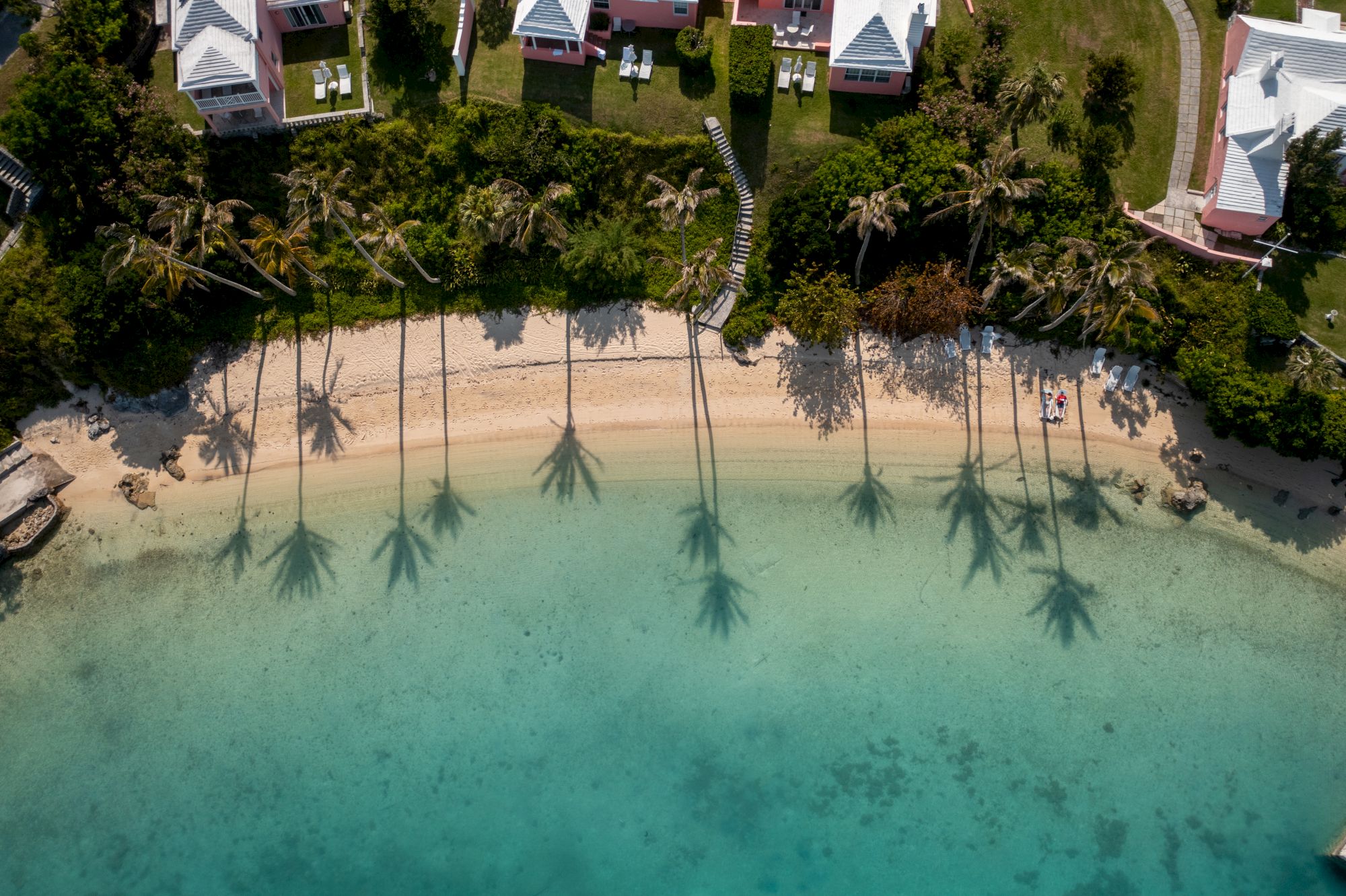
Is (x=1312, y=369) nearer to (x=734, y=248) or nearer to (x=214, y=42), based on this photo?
(x=734, y=248)

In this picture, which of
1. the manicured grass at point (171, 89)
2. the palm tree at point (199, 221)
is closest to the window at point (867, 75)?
the palm tree at point (199, 221)

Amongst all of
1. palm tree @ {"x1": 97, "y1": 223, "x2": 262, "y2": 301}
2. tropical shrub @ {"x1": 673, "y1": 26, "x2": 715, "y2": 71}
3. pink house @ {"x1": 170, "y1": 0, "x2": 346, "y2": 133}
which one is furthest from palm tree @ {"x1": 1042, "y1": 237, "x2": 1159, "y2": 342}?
palm tree @ {"x1": 97, "y1": 223, "x2": 262, "y2": 301}

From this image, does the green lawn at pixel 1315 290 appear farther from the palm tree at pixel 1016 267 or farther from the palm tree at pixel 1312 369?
the palm tree at pixel 1016 267

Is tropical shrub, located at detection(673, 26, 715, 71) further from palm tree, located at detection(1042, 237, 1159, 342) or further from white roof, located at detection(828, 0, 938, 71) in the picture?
palm tree, located at detection(1042, 237, 1159, 342)

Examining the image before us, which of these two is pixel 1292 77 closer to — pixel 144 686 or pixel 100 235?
pixel 100 235

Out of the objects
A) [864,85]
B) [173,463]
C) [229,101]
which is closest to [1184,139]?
[864,85]
